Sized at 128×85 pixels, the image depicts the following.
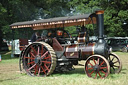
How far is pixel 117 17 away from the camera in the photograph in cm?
2600

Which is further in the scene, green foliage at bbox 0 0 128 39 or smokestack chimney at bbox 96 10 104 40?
green foliage at bbox 0 0 128 39

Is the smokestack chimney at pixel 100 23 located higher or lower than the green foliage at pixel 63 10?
lower

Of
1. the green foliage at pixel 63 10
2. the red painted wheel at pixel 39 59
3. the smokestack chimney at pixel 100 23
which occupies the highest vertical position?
the green foliage at pixel 63 10

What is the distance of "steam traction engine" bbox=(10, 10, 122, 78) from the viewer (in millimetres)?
6941

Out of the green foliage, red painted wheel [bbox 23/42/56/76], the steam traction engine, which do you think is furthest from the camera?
the green foliage

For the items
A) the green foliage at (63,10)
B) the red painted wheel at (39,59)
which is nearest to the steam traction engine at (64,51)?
the red painted wheel at (39,59)

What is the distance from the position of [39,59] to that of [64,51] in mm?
1049

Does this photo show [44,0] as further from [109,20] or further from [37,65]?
[37,65]

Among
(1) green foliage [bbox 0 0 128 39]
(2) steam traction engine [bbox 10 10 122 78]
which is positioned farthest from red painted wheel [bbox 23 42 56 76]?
(1) green foliage [bbox 0 0 128 39]

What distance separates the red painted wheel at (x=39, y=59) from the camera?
7.34 meters

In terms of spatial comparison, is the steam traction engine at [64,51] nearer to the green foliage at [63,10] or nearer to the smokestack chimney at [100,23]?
the smokestack chimney at [100,23]

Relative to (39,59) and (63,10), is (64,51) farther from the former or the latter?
(63,10)

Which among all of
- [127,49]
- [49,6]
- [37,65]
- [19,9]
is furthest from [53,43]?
[49,6]

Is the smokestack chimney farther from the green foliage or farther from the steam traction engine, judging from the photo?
the green foliage
